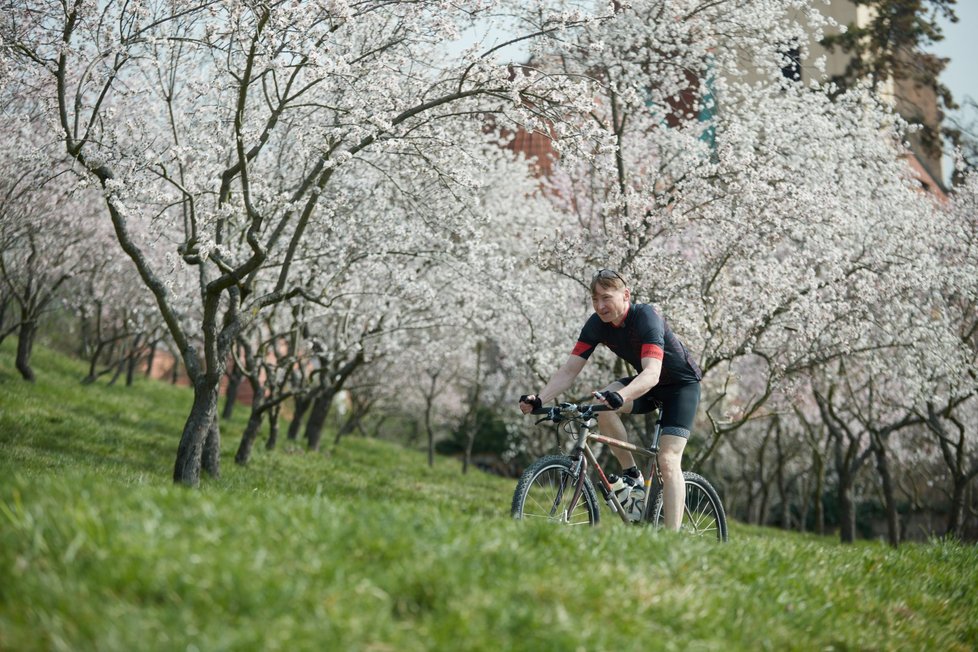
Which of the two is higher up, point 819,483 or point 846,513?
point 819,483

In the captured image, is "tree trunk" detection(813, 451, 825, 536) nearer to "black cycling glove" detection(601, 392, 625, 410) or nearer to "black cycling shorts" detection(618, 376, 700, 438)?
"black cycling shorts" detection(618, 376, 700, 438)

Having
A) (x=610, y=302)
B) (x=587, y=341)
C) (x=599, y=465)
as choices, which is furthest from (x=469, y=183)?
(x=599, y=465)

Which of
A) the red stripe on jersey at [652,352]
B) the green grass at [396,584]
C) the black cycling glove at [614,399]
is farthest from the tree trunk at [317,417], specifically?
the green grass at [396,584]

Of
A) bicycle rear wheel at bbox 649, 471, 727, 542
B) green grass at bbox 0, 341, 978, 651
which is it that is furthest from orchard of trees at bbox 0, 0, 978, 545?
green grass at bbox 0, 341, 978, 651

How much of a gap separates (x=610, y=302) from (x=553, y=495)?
152 centimetres

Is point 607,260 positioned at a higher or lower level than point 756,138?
lower

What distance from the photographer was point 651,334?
6.56 metres

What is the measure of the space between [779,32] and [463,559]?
1219 cm

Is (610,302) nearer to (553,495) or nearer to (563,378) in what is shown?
(563,378)

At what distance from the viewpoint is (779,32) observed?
1388 centimetres

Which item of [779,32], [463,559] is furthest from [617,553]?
[779,32]

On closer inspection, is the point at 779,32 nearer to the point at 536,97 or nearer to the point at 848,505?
the point at 536,97

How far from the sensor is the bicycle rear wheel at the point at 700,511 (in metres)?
7.09

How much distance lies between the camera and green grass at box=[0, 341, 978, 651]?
3.39m
